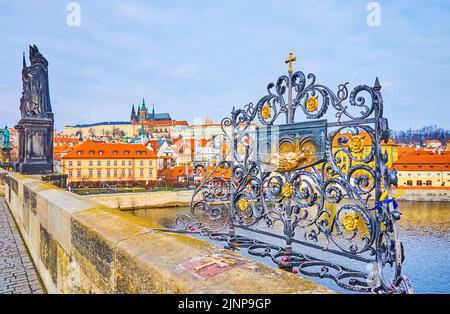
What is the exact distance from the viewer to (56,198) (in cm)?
384

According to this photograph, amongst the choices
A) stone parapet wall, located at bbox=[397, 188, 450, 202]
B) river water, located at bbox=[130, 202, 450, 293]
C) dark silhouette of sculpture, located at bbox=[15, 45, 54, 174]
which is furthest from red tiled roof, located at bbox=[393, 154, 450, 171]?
dark silhouette of sculpture, located at bbox=[15, 45, 54, 174]

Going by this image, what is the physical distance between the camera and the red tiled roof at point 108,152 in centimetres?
5081

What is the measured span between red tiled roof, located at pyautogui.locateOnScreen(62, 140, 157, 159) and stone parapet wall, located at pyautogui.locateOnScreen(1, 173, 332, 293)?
50908 mm

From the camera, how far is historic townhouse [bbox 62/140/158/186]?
4969 centimetres

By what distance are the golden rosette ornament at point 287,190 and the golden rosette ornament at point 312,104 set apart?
2.74 feet

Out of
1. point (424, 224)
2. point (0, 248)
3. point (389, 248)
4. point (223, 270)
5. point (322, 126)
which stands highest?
point (322, 126)

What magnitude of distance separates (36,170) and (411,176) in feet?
177

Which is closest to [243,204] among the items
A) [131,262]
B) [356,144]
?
[356,144]

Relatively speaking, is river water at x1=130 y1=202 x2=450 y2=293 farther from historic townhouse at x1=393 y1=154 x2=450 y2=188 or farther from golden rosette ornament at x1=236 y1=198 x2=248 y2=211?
historic townhouse at x1=393 y1=154 x2=450 y2=188

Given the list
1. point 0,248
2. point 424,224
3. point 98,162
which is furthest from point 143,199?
point 0,248

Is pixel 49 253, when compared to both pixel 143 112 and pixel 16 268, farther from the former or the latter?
pixel 143 112

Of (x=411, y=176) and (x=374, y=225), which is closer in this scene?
(x=374, y=225)

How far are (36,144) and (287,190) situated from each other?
12980 mm
